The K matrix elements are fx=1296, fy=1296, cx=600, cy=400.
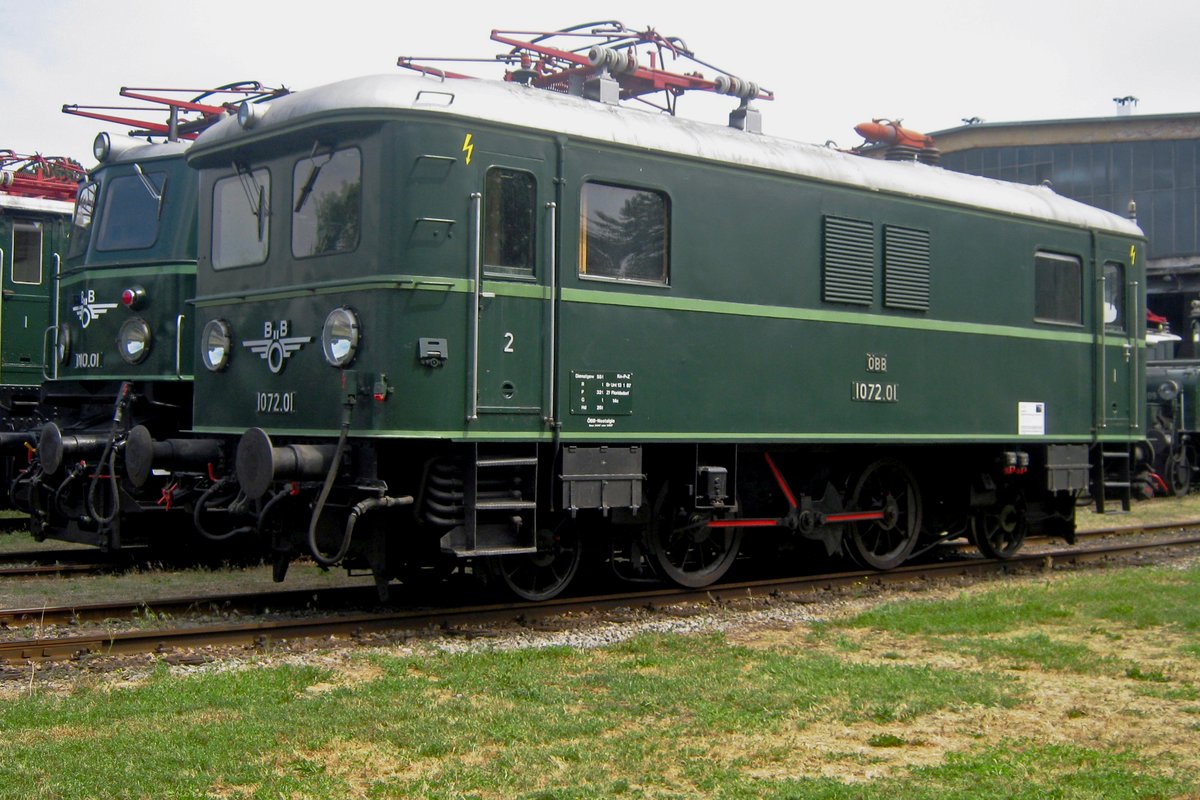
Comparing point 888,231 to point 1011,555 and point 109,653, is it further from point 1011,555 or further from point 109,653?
point 109,653

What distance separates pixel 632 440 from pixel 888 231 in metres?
3.59

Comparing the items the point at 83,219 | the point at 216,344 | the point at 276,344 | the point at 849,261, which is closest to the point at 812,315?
the point at 849,261

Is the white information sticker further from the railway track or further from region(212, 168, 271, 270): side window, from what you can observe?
region(212, 168, 271, 270): side window

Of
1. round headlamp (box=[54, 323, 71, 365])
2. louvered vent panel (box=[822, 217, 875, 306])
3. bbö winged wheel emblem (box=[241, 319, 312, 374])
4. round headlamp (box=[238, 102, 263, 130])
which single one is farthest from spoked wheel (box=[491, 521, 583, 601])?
round headlamp (box=[54, 323, 71, 365])

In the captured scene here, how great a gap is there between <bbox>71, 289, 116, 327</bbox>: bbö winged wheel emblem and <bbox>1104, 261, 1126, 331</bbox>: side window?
10.3m

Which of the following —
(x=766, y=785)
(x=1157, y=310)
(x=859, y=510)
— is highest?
(x=1157, y=310)

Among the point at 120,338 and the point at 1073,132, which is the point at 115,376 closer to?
the point at 120,338

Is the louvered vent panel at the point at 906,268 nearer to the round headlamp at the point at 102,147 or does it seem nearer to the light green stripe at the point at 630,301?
the light green stripe at the point at 630,301

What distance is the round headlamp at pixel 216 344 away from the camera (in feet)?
32.5

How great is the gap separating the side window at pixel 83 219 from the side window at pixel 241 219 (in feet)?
12.0

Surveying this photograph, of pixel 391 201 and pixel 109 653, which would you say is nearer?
pixel 109 653

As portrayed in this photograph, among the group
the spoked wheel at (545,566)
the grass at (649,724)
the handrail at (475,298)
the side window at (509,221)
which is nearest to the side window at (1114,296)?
the grass at (649,724)

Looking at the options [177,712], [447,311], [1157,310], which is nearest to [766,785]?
[177,712]

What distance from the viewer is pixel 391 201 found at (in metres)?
8.59
